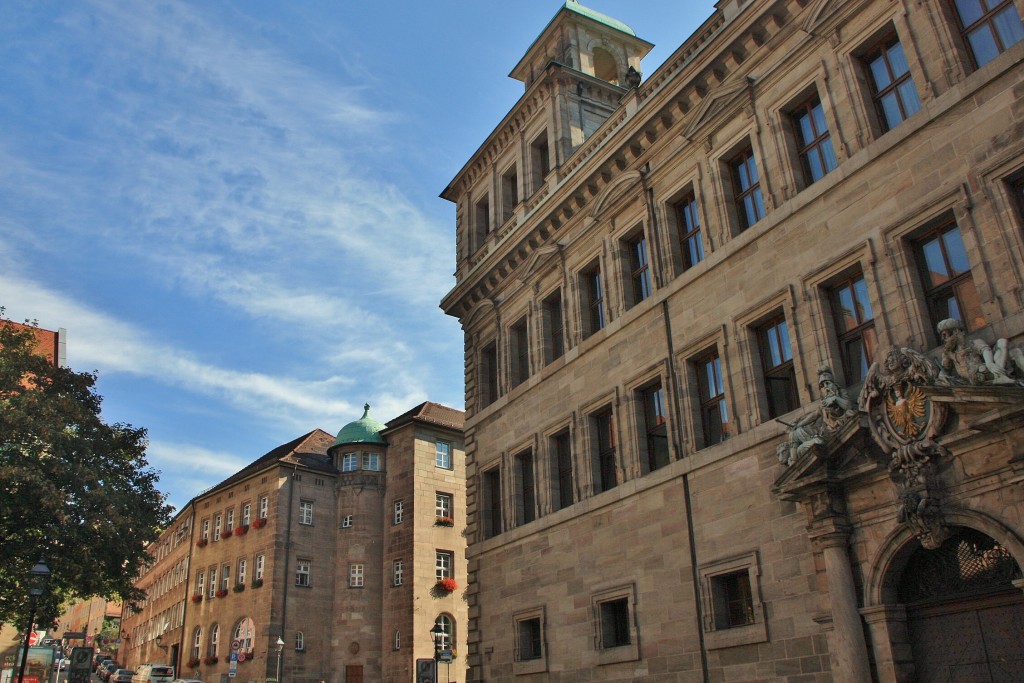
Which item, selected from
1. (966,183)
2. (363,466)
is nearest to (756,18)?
(966,183)

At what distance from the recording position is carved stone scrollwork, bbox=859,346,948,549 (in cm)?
1273

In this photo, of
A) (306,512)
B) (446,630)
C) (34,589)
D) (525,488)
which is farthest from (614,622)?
(306,512)

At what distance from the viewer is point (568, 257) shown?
23.6 metres

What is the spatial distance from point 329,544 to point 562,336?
31259mm

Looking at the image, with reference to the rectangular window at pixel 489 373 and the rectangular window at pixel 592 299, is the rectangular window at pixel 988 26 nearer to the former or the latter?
the rectangular window at pixel 592 299

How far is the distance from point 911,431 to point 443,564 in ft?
123

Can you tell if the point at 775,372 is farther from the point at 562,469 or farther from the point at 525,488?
the point at 525,488

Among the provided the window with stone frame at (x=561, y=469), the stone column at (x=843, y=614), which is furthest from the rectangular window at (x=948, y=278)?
the window with stone frame at (x=561, y=469)

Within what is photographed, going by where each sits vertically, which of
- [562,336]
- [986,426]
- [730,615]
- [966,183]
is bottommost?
[730,615]

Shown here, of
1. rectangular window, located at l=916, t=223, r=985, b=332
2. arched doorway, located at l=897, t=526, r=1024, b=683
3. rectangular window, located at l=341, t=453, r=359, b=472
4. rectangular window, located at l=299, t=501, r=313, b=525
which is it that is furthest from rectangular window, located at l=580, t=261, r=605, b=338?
rectangular window, located at l=299, t=501, r=313, b=525

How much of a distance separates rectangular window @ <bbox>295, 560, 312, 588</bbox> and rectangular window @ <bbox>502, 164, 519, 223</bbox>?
2861 cm

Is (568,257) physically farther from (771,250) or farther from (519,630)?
(519,630)

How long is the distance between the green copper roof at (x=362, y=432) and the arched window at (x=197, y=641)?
1421cm

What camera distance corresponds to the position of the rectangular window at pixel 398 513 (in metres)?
48.3
